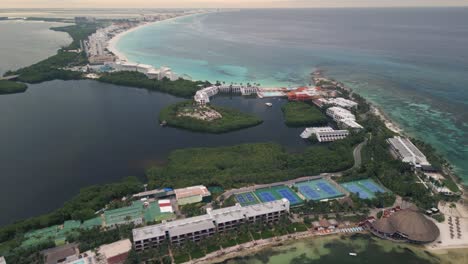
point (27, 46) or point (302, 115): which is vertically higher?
point (27, 46)

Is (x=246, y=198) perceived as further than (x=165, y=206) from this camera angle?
Yes

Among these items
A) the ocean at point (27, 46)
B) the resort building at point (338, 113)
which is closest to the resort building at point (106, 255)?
the resort building at point (338, 113)

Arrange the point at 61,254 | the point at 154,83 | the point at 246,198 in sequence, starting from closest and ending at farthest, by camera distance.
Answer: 1. the point at 61,254
2. the point at 246,198
3. the point at 154,83

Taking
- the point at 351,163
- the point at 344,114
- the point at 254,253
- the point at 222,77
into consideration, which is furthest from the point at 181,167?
the point at 222,77

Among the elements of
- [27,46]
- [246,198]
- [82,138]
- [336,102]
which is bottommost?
[246,198]

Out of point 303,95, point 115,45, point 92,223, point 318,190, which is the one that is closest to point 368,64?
point 303,95

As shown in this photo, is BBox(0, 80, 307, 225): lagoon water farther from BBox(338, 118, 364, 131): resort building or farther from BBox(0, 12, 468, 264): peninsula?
BBox(338, 118, 364, 131): resort building

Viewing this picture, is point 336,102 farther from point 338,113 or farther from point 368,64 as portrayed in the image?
point 368,64
